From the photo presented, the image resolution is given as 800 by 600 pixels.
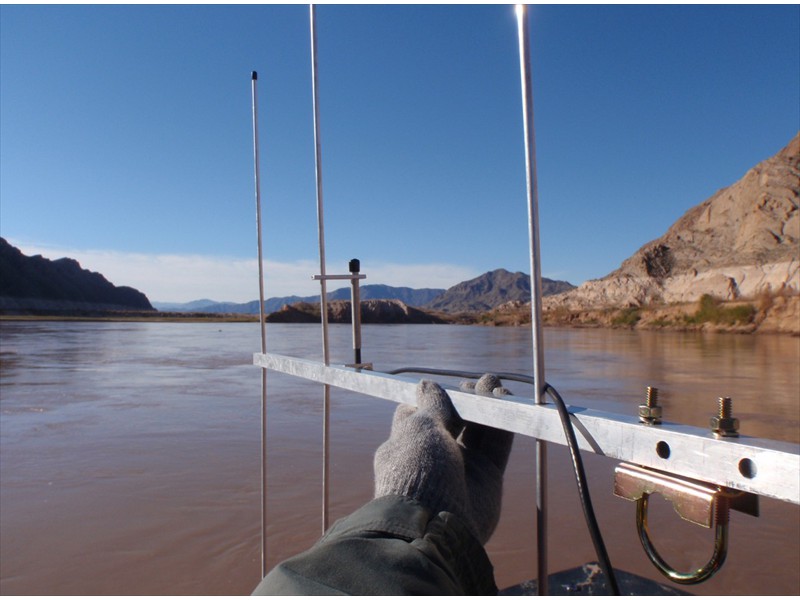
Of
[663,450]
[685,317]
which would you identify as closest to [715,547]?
[663,450]

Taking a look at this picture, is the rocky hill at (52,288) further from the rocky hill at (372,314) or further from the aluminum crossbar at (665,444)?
the aluminum crossbar at (665,444)

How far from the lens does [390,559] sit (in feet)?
2.10

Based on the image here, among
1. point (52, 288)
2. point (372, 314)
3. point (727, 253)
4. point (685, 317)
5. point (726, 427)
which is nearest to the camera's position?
point (726, 427)

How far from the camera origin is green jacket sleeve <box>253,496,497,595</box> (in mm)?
599

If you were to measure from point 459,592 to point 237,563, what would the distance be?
2.06 metres

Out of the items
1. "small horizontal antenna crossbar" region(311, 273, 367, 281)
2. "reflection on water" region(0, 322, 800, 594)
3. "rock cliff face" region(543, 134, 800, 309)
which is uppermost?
"rock cliff face" region(543, 134, 800, 309)

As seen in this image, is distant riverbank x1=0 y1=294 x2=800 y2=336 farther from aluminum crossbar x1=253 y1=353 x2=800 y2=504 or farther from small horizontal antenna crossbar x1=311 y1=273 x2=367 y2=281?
aluminum crossbar x1=253 y1=353 x2=800 y2=504

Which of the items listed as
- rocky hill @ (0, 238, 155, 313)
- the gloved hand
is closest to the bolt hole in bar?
the gloved hand

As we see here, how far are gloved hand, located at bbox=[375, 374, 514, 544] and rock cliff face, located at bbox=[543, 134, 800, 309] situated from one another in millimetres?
30846

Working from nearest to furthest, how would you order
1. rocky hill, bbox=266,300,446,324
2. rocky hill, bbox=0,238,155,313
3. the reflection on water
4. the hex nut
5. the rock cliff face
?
1. the hex nut
2. the reflection on water
3. the rock cliff face
4. rocky hill, bbox=266,300,446,324
5. rocky hill, bbox=0,238,155,313

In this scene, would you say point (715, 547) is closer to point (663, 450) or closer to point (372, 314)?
point (663, 450)

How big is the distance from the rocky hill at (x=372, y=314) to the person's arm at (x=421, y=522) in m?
38.6

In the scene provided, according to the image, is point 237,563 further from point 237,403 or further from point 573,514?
point 237,403

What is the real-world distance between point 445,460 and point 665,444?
1.07ft
